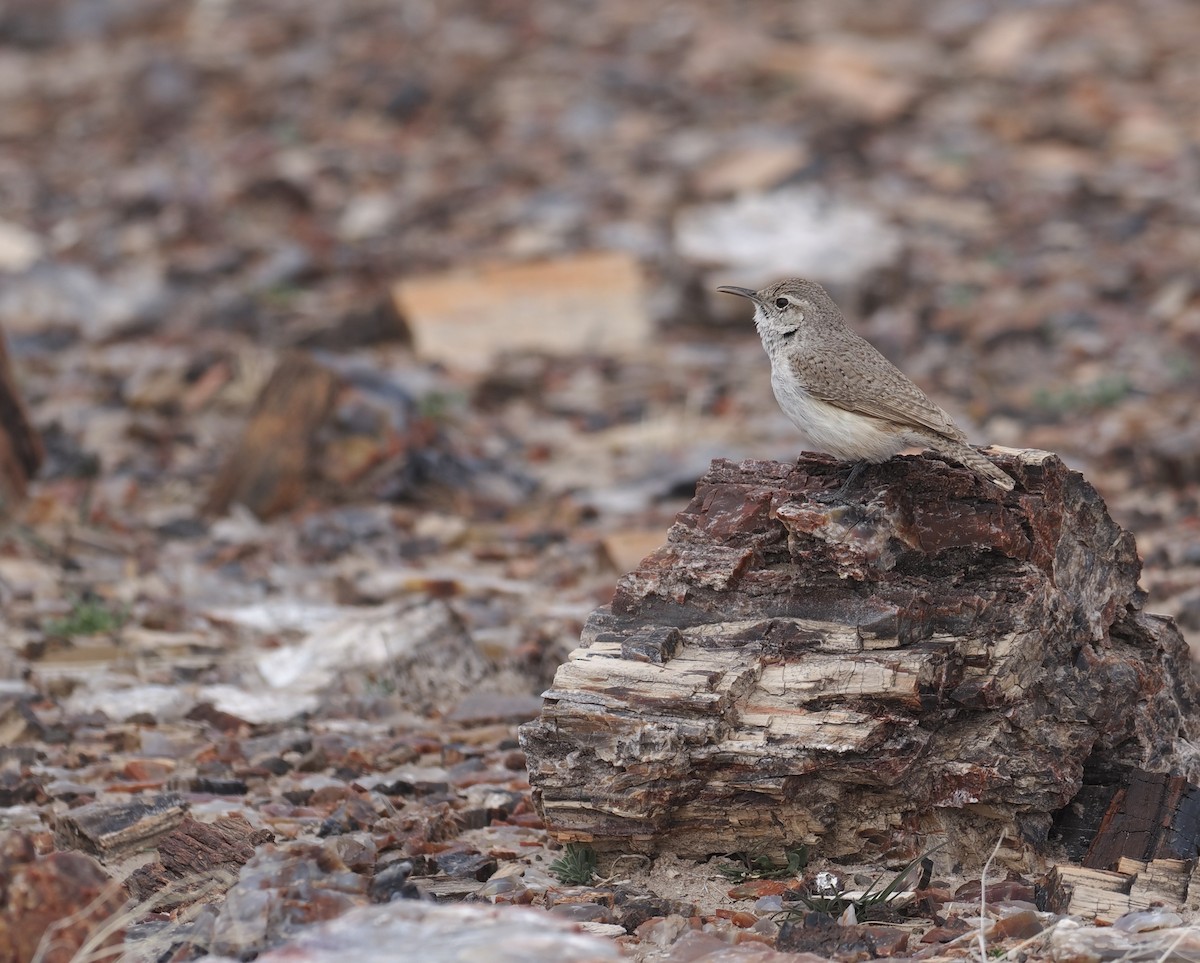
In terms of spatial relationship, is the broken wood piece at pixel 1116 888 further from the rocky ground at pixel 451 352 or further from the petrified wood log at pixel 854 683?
the petrified wood log at pixel 854 683

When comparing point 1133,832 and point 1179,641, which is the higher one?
point 1179,641

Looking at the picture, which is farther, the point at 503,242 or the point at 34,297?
the point at 503,242

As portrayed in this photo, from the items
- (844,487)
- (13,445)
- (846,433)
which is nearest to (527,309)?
(13,445)

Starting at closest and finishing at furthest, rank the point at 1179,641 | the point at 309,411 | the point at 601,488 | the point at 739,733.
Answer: the point at 739,733 < the point at 1179,641 < the point at 309,411 < the point at 601,488

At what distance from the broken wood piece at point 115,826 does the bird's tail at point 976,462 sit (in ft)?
10.6

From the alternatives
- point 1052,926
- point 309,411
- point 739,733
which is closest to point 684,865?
point 739,733

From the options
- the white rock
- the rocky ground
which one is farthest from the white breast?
the white rock

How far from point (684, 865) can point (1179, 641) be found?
86.6 inches

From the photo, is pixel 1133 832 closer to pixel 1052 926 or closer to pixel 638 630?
pixel 1052 926

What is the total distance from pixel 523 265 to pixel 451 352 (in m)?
2.03

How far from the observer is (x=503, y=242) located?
1845 cm

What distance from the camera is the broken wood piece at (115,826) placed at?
6250mm

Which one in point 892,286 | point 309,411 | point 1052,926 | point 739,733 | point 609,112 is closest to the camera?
point 1052,926

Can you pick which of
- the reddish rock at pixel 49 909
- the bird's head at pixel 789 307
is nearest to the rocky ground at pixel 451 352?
the reddish rock at pixel 49 909
